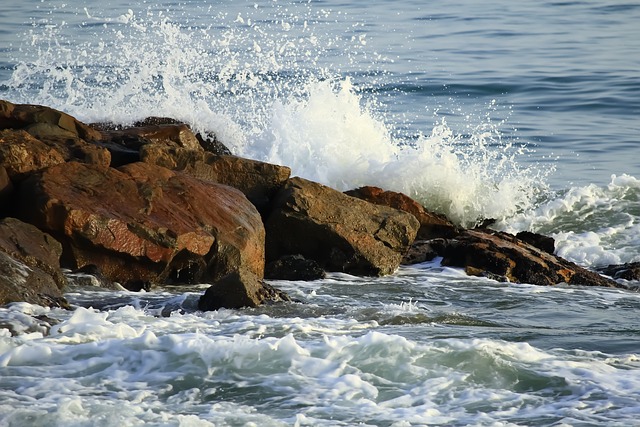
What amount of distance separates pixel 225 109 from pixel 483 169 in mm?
3659

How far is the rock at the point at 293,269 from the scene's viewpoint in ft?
27.2

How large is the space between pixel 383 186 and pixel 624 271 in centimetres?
293

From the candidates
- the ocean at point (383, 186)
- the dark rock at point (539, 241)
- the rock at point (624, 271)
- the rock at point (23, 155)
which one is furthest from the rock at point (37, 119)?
the rock at point (624, 271)

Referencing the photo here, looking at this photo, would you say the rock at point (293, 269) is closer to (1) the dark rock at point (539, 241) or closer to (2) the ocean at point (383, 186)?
(2) the ocean at point (383, 186)

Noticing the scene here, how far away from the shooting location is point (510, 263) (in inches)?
351

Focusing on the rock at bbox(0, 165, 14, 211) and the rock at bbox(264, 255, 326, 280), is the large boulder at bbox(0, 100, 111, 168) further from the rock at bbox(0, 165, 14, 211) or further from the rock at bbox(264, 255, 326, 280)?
the rock at bbox(264, 255, 326, 280)

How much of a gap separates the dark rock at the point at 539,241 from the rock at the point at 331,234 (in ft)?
5.17

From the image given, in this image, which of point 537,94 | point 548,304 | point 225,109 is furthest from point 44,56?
point 548,304

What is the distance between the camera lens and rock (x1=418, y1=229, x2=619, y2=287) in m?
8.87

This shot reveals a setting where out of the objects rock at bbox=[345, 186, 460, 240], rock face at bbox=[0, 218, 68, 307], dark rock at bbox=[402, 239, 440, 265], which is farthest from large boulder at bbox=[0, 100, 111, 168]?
dark rock at bbox=[402, 239, 440, 265]

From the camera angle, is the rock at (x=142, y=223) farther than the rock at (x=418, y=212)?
No

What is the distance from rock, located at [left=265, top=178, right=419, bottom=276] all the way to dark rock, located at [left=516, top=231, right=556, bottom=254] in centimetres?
158

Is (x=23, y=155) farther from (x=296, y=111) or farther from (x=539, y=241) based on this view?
(x=296, y=111)

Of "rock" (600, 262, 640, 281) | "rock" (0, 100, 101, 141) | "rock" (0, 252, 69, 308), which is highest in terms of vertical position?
"rock" (0, 100, 101, 141)
